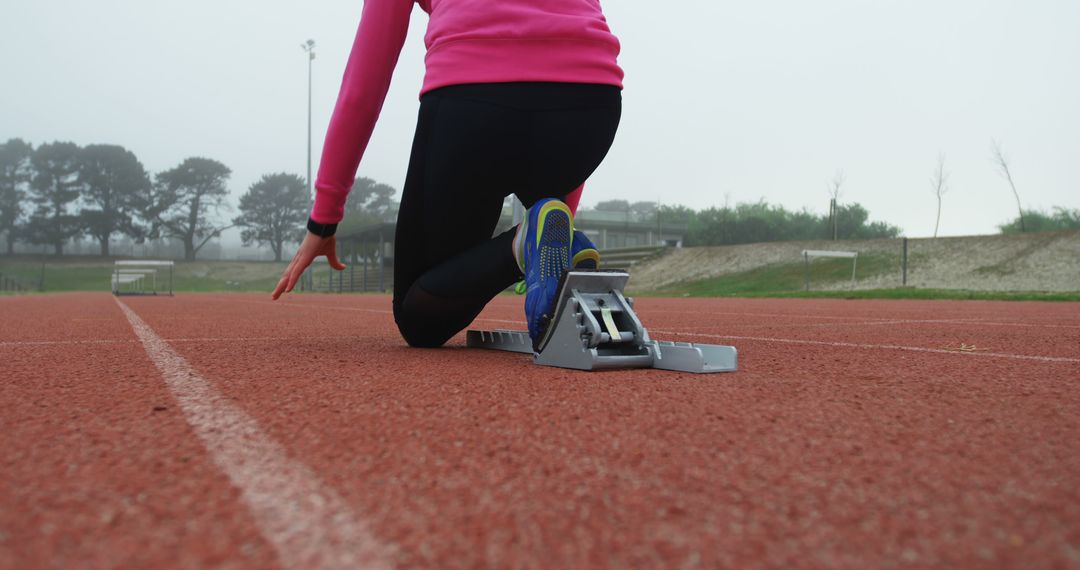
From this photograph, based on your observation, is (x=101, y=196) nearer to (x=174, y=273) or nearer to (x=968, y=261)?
(x=174, y=273)

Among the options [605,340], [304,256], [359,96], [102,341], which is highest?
[359,96]

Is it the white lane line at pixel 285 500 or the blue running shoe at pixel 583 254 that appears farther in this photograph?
the blue running shoe at pixel 583 254

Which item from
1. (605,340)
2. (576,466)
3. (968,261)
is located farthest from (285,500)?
(968,261)

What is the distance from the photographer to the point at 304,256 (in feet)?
8.94

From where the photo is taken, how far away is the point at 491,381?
2053 millimetres

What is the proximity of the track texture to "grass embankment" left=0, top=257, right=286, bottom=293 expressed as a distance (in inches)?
1597

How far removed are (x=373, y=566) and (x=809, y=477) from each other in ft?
2.14

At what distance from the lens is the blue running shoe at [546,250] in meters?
2.29

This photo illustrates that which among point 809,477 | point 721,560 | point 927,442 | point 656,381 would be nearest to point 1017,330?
point 656,381

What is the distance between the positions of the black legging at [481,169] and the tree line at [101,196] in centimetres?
5727

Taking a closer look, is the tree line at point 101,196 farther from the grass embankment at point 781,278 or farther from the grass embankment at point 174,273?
the grass embankment at point 781,278

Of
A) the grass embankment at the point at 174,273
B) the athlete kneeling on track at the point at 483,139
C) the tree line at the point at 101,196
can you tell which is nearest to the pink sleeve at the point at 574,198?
the athlete kneeling on track at the point at 483,139

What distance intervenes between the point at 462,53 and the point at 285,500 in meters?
1.81

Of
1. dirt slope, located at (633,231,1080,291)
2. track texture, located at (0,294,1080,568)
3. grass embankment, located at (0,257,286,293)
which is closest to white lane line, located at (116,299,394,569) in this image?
track texture, located at (0,294,1080,568)
